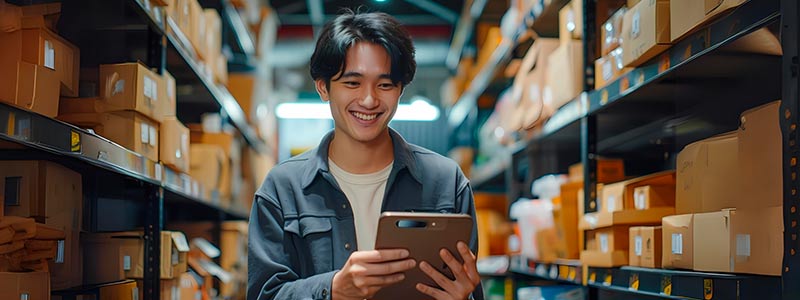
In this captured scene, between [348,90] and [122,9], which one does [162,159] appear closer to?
[122,9]

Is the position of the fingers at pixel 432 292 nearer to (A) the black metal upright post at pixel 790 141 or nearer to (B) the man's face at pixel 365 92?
(B) the man's face at pixel 365 92

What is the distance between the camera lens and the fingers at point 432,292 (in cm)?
223

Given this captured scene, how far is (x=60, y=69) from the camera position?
2.56 m

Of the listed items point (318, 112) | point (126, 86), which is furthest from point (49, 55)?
point (318, 112)

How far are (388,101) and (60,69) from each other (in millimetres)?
873

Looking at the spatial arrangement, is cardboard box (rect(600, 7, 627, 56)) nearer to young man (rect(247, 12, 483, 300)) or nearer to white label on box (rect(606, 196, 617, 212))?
white label on box (rect(606, 196, 617, 212))

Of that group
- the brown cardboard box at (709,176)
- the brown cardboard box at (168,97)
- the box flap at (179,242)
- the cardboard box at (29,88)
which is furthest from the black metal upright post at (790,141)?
the box flap at (179,242)

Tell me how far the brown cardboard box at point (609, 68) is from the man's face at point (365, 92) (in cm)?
99

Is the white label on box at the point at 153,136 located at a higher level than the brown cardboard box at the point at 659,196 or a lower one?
higher

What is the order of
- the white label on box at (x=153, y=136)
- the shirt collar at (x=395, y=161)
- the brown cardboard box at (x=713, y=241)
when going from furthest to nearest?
the white label on box at (x=153, y=136) < the shirt collar at (x=395, y=161) < the brown cardboard box at (x=713, y=241)

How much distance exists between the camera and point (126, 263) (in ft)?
10.6

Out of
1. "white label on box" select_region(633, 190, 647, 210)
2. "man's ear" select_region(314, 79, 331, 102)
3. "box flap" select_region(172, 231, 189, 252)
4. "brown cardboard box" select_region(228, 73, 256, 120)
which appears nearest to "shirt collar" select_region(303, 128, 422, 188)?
"man's ear" select_region(314, 79, 331, 102)

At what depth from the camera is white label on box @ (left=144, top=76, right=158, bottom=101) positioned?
10.2 feet

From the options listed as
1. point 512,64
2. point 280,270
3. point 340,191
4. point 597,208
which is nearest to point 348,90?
point 340,191
